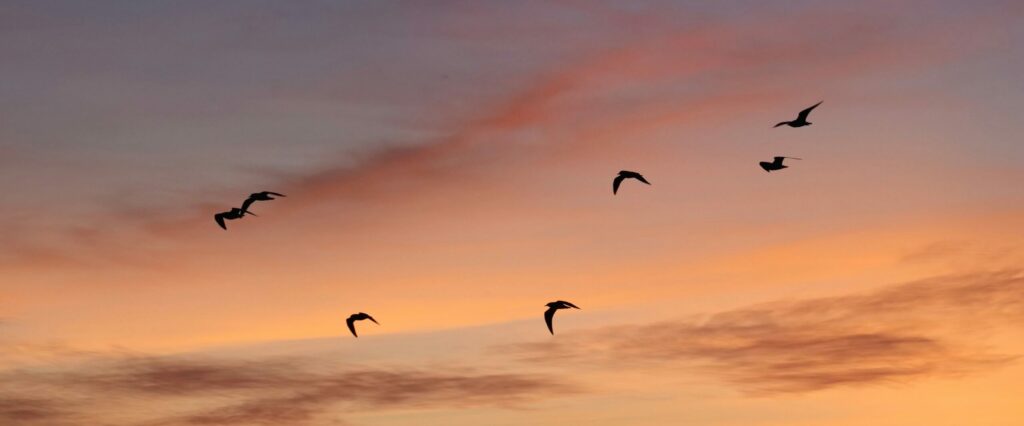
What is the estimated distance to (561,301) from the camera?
130m

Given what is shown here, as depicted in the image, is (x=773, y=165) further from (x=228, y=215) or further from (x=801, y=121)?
(x=228, y=215)

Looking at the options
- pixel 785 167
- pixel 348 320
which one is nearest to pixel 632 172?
pixel 785 167

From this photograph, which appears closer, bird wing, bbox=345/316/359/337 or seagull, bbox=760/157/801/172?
seagull, bbox=760/157/801/172

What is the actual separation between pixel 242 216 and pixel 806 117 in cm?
4211

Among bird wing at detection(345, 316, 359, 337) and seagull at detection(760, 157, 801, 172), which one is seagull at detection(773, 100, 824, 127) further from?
bird wing at detection(345, 316, 359, 337)

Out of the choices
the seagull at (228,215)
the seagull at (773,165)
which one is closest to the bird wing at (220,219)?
the seagull at (228,215)

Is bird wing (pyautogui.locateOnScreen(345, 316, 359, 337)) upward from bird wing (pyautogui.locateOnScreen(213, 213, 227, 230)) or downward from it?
downward

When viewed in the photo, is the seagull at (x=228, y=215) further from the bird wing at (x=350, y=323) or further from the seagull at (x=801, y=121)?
the seagull at (x=801, y=121)

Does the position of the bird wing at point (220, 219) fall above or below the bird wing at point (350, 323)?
above

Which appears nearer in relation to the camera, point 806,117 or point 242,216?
point 806,117

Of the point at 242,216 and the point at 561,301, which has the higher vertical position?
the point at 242,216

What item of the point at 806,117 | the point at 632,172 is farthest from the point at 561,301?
the point at 806,117

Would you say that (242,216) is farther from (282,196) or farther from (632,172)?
(632,172)

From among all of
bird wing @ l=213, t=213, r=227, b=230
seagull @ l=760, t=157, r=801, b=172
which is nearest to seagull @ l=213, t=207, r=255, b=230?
bird wing @ l=213, t=213, r=227, b=230
